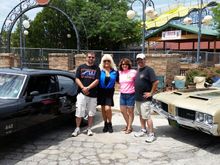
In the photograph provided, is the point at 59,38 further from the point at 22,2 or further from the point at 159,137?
the point at 159,137

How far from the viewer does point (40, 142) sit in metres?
6.21

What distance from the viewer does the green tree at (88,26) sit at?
97.8 feet

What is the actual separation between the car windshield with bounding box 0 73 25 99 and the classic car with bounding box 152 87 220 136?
8.88ft

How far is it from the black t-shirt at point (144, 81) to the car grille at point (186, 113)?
2.39 feet

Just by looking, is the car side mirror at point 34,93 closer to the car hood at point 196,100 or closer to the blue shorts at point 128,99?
the blue shorts at point 128,99

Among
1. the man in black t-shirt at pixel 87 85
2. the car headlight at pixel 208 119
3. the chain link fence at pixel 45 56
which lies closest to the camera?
the car headlight at pixel 208 119

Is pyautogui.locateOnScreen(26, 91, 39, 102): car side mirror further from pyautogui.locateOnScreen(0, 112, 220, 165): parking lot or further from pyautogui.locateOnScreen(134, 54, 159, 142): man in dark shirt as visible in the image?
pyautogui.locateOnScreen(134, 54, 159, 142): man in dark shirt

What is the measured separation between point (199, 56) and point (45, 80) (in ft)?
49.9

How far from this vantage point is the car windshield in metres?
5.69

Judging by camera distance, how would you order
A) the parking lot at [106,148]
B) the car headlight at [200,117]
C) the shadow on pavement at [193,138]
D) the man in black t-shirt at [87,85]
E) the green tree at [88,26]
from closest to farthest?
the parking lot at [106,148]
the car headlight at [200,117]
the shadow on pavement at [193,138]
the man in black t-shirt at [87,85]
the green tree at [88,26]

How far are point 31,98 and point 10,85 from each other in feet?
1.51

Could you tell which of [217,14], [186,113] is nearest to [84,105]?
[186,113]

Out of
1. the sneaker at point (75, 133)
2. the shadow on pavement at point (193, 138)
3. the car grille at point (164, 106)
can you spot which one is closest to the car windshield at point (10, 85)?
the sneaker at point (75, 133)

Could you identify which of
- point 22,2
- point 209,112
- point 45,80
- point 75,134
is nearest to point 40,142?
point 75,134
